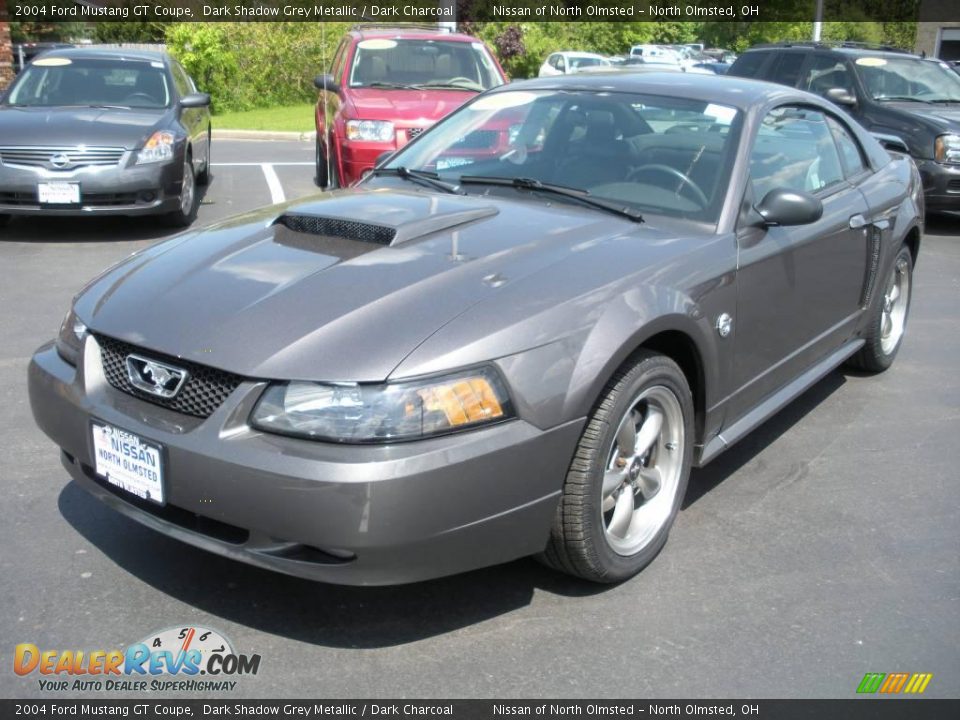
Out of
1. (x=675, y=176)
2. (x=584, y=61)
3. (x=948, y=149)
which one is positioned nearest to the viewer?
(x=675, y=176)

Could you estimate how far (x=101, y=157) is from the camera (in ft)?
27.1

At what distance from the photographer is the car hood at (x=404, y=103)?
916 centimetres

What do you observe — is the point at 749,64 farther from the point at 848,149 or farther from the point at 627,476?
the point at 627,476

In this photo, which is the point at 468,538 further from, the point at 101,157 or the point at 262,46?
the point at 262,46

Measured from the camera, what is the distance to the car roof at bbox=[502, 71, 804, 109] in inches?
168

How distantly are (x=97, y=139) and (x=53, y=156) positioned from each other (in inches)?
14.6

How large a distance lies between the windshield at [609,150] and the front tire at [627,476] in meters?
0.80

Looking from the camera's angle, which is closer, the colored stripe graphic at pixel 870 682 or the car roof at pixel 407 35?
the colored stripe graphic at pixel 870 682

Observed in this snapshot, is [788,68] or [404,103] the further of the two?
[788,68]

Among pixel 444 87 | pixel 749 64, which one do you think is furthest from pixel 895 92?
pixel 444 87

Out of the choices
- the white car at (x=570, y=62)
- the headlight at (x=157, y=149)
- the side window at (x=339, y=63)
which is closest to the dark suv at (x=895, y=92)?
the side window at (x=339, y=63)

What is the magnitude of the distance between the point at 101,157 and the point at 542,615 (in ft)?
21.3

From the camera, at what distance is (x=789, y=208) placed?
3.78m

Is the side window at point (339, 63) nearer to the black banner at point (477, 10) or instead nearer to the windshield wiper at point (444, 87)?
the windshield wiper at point (444, 87)
